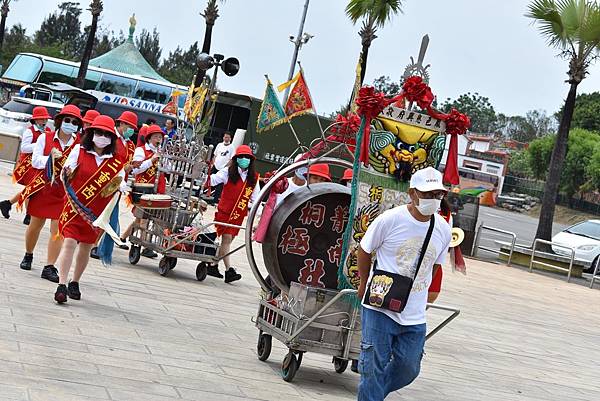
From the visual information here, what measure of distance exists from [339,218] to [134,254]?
5.79 m

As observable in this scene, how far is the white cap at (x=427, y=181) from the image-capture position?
6.95 metres

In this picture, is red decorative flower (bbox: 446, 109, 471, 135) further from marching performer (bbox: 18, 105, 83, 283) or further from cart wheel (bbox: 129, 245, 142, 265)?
cart wheel (bbox: 129, 245, 142, 265)

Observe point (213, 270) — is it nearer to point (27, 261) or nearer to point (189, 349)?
point (27, 261)

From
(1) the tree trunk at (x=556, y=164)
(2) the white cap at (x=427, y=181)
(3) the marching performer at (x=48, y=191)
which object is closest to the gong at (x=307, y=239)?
(2) the white cap at (x=427, y=181)

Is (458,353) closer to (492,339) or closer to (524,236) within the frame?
(492,339)

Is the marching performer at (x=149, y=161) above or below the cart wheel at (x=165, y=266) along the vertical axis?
above

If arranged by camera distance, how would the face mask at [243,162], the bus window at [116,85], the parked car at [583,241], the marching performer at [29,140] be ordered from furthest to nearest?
the bus window at [116,85], the parked car at [583,241], the face mask at [243,162], the marching performer at [29,140]

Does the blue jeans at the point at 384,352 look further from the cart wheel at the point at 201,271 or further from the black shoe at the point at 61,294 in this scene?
the cart wheel at the point at 201,271

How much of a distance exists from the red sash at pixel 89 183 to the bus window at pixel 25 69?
41.3 meters

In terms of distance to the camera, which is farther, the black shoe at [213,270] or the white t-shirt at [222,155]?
the white t-shirt at [222,155]

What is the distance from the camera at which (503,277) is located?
83.8 feet

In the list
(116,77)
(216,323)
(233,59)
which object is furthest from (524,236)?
(216,323)

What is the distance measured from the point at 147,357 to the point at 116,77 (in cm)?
4497

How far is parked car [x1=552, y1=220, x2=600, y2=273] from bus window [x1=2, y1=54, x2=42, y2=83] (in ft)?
91.4
